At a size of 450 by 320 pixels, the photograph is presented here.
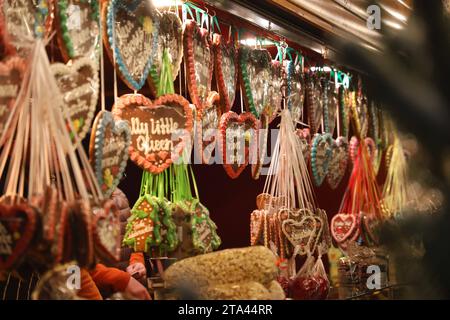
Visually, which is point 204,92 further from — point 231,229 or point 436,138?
point 231,229

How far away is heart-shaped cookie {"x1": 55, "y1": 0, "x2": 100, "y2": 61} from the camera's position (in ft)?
4.92

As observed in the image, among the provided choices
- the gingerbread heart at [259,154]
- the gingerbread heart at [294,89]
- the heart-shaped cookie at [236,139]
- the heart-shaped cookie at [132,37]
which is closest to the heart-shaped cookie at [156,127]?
the heart-shaped cookie at [132,37]

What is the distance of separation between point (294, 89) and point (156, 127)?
1108 mm

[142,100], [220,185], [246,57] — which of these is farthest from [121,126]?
[220,185]

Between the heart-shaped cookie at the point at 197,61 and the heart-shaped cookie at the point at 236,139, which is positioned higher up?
the heart-shaped cookie at the point at 197,61

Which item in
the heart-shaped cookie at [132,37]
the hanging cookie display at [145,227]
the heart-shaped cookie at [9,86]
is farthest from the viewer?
the hanging cookie display at [145,227]

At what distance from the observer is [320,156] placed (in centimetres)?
289

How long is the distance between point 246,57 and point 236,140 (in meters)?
0.34

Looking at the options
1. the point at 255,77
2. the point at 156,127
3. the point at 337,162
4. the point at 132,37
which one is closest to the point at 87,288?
the point at 156,127

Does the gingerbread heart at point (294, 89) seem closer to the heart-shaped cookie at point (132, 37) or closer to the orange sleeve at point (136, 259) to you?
the heart-shaped cookie at point (132, 37)

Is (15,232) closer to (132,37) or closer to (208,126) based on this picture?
(132,37)

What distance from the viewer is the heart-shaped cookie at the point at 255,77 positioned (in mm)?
2451

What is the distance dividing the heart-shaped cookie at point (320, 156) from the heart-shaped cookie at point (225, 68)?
0.62 m
